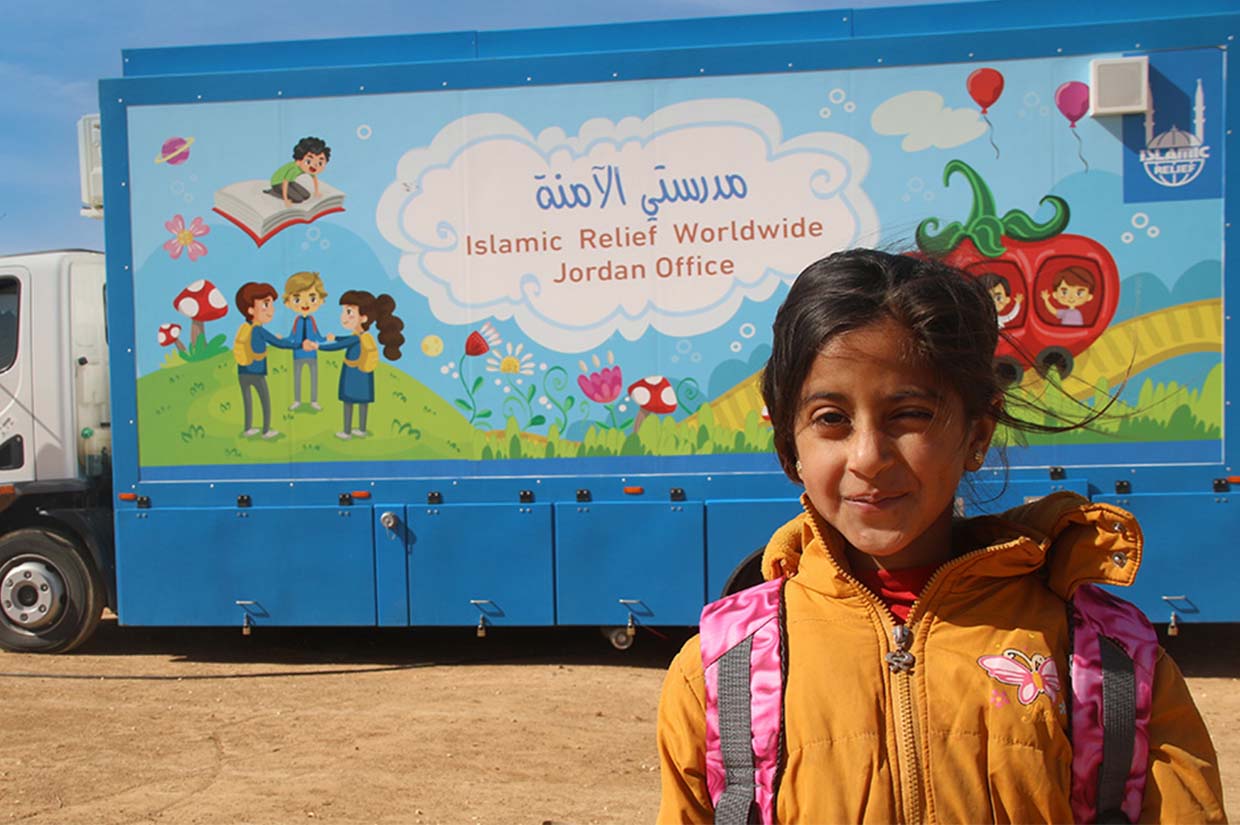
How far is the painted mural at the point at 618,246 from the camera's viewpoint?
577 cm

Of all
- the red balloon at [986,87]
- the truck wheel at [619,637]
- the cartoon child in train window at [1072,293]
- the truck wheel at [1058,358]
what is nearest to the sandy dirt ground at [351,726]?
the truck wheel at [619,637]

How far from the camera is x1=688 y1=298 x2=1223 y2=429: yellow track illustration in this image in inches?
226

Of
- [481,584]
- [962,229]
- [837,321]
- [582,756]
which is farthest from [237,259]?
[837,321]

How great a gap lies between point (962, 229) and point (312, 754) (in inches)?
171

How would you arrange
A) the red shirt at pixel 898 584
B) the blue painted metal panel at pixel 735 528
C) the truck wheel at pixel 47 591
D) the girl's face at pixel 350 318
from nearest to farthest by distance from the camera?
the red shirt at pixel 898 584 → the blue painted metal panel at pixel 735 528 → the girl's face at pixel 350 318 → the truck wheel at pixel 47 591

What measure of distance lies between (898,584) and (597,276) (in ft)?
15.2

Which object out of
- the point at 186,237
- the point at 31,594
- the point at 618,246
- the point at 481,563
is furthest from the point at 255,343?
the point at 31,594

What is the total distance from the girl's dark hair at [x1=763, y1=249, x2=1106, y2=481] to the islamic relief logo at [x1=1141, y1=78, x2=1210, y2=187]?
482cm

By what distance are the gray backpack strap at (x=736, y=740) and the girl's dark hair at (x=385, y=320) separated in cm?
502

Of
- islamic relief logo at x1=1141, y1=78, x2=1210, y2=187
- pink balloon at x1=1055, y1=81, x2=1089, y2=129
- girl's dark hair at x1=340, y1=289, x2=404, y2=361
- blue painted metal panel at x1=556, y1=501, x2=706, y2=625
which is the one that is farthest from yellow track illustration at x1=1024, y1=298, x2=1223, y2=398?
girl's dark hair at x1=340, y1=289, x2=404, y2=361

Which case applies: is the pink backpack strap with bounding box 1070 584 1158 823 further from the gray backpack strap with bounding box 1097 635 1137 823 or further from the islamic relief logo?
the islamic relief logo

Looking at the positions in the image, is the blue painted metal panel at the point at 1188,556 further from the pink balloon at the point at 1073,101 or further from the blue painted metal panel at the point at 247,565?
the blue painted metal panel at the point at 247,565

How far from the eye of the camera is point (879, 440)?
1514mm

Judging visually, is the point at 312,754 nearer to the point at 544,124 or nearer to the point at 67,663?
the point at 67,663
